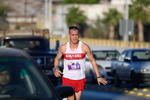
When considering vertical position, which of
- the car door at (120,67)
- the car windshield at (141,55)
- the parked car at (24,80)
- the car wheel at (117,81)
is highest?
the parked car at (24,80)

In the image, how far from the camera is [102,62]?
24.8 meters

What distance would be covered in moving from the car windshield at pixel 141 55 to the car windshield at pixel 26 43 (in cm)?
424

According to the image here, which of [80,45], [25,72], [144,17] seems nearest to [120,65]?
[80,45]

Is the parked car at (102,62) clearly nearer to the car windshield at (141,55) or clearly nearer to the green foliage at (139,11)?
the car windshield at (141,55)

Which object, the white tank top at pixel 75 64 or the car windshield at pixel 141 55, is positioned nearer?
the white tank top at pixel 75 64

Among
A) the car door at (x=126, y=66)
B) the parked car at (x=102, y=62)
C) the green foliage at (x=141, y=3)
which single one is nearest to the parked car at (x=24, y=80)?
the car door at (x=126, y=66)

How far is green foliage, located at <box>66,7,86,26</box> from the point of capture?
100750mm

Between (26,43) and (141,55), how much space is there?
5316 millimetres

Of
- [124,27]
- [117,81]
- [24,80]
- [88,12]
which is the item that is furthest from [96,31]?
[24,80]

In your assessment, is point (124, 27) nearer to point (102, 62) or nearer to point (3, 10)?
point (102, 62)

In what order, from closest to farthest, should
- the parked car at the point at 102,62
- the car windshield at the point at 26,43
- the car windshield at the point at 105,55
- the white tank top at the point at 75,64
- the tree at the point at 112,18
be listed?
1. the white tank top at the point at 75,64
2. the car windshield at the point at 26,43
3. the parked car at the point at 102,62
4. the car windshield at the point at 105,55
5. the tree at the point at 112,18

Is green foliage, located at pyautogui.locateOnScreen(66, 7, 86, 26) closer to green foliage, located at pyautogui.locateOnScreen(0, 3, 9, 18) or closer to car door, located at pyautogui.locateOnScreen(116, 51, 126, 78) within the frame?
green foliage, located at pyautogui.locateOnScreen(0, 3, 9, 18)

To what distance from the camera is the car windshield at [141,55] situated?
71.7 feet

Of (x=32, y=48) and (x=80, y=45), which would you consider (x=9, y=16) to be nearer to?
(x=32, y=48)
